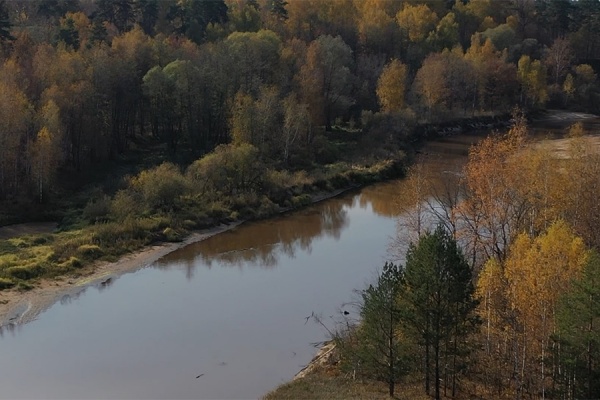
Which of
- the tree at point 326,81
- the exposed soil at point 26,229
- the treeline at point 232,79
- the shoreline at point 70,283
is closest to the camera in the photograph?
the shoreline at point 70,283

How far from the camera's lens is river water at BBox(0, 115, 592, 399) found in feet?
72.8

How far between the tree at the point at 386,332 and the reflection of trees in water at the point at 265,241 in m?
14.7

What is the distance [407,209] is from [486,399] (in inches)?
461

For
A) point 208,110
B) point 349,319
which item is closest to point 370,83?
point 208,110

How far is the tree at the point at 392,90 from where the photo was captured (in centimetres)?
6519

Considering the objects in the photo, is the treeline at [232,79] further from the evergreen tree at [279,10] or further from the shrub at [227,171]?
the shrub at [227,171]

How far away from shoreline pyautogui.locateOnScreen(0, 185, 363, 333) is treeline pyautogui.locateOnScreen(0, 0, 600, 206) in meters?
10.8

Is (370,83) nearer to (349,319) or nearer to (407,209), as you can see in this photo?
(407,209)

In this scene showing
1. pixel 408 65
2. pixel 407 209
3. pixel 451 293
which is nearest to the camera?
pixel 451 293

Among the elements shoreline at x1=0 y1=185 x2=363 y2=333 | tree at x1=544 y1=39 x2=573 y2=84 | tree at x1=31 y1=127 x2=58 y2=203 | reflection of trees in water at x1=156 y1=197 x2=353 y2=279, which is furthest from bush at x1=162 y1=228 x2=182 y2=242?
tree at x1=544 y1=39 x2=573 y2=84

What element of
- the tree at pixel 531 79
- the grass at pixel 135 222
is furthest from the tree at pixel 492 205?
the tree at pixel 531 79

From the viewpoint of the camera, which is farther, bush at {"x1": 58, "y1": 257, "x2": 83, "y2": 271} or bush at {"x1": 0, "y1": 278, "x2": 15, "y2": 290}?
bush at {"x1": 58, "y1": 257, "x2": 83, "y2": 271}

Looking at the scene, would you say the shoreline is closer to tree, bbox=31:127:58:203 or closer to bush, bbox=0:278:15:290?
bush, bbox=0:278:15:290

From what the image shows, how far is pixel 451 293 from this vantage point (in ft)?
61.0
